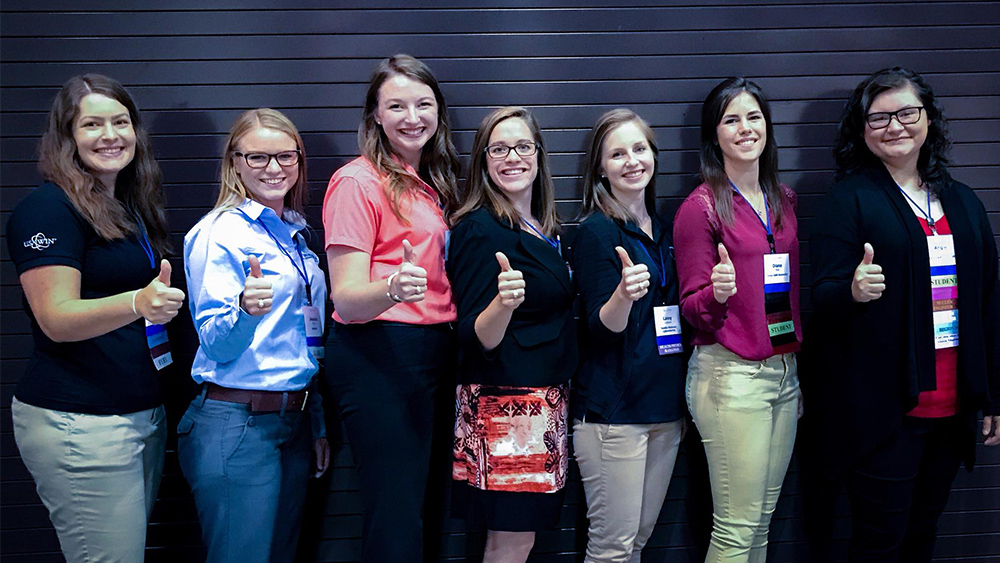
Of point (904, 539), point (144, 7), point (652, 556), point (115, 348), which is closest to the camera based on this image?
point (115, 348)

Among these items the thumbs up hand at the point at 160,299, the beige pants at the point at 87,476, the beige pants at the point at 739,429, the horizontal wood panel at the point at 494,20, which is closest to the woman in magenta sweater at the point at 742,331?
the beige pants at the point at 739,429

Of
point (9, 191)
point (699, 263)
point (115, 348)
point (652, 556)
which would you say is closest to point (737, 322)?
point (699, 263)

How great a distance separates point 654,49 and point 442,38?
0.93 meters

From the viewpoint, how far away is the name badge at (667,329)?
2.53m

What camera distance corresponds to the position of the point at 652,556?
3.10m

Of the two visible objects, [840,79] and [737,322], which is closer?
[737,322]

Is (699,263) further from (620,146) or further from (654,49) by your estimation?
(654,49)

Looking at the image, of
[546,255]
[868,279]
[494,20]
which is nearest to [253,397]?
[546,255]

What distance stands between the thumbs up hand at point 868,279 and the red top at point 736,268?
28 centimetres

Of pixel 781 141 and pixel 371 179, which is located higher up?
pixel 781 141

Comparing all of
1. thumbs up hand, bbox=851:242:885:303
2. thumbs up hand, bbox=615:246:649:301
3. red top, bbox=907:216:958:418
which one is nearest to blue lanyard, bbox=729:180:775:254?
thumbs up hand, bbox=851:242:885:303

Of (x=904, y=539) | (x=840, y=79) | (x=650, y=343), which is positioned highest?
(x=840, y=79)

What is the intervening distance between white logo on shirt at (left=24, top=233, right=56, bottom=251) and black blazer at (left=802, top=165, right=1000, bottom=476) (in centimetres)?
259

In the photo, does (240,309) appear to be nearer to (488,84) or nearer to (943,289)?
(488,84)
